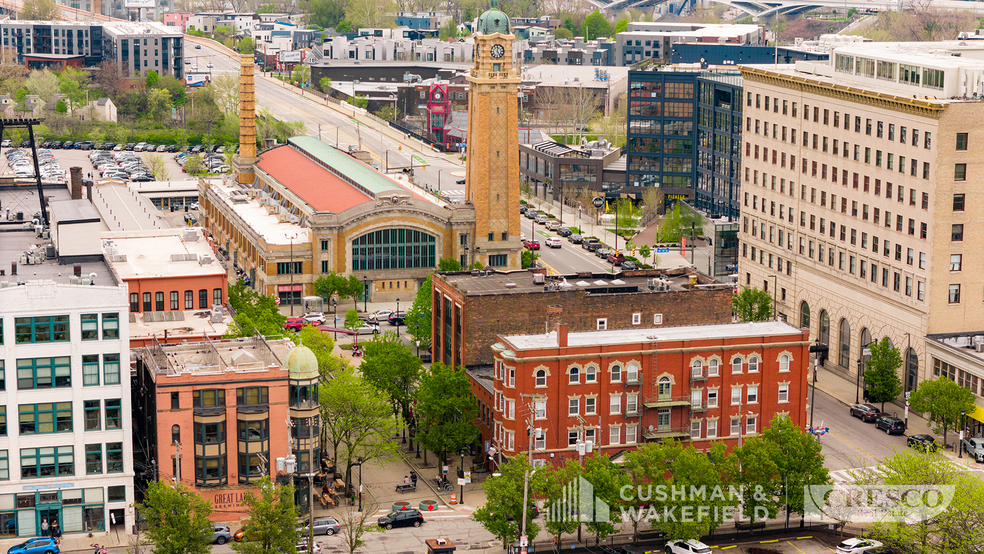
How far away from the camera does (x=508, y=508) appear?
94.9 metres

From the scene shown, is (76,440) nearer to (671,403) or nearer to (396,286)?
(671,403)

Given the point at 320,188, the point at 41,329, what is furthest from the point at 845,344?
the point at 41,329

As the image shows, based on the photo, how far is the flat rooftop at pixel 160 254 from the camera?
431ft

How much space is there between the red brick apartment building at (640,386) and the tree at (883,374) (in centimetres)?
1630

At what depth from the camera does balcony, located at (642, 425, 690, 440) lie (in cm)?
10912

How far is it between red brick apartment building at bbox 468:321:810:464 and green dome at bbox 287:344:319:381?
13.6 m

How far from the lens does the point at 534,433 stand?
4230 inches

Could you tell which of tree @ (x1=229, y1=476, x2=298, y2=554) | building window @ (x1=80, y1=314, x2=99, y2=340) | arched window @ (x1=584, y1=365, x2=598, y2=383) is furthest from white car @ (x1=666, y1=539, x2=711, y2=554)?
building window @ (x1=80, y1=314, x2=99, y2=340)

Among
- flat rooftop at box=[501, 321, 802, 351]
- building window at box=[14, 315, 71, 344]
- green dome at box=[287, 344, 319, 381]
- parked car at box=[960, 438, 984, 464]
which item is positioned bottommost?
parked car at box=[960, 438, 984, 464]

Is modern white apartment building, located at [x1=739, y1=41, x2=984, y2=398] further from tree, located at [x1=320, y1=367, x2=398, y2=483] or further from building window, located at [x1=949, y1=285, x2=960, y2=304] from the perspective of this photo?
tree, located at [x1=320, y1=367, x2=398, y2=483]

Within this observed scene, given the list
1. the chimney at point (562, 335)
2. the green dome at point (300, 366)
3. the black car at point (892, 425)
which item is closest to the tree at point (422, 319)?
the chimney at point (562, 335)

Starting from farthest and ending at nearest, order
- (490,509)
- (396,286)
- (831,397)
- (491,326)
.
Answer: (396,286) < (831,397) < (491,326) < (490,509)

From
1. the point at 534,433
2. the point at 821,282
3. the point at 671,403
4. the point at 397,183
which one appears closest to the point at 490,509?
the point at 534,433

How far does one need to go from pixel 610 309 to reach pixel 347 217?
5270 cm
